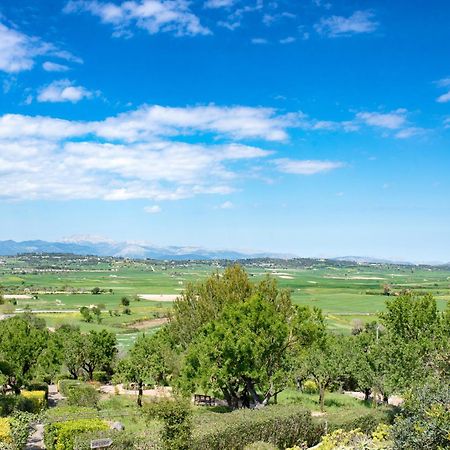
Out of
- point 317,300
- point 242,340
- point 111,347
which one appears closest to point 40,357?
point 111,347

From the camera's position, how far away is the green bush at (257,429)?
63.3 feet

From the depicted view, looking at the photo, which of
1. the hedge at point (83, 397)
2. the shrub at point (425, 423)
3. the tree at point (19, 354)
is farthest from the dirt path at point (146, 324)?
the shrub at point (425, 423)

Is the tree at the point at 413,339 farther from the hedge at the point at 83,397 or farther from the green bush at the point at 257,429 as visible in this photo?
the hedge at the point at 83,397

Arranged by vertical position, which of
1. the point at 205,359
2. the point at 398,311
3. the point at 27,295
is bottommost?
the point at 27,295

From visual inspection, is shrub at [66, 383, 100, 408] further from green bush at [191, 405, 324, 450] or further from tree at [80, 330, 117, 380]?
green bush at [191, 405, 324, 450]

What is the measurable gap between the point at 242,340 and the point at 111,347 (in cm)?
2349

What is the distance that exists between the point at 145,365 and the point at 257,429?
1537 centimetres

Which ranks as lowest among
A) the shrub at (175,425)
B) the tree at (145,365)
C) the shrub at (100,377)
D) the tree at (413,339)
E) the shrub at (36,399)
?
the shrub at (100,377)

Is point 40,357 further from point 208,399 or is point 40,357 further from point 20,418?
point 20,418

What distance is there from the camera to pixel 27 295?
443 ft

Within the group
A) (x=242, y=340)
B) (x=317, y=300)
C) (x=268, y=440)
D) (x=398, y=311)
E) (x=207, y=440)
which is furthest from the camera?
(x=317, y=300)

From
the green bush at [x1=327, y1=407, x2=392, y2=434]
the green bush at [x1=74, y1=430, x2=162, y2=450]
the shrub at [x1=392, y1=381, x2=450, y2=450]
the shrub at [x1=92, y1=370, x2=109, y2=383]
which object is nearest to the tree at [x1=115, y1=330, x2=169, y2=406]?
the shrub at [x1=92, y1=370, x2=109, y2=383]

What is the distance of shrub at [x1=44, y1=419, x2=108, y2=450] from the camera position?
69.3 ft

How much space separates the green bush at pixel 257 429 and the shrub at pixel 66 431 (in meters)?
4.67
